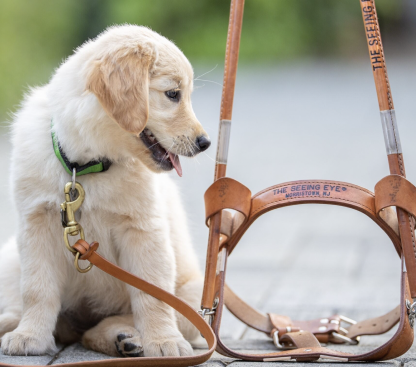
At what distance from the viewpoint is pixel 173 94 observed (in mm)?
2725

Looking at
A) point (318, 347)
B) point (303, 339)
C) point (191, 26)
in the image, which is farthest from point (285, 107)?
point (318, 347)

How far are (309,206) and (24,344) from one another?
5.16 meters

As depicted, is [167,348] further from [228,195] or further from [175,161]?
[175,161]

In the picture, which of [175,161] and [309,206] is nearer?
[175,161]

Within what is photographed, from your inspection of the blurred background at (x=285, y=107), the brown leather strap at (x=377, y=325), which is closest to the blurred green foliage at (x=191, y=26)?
the blurred background at (x=285, y=107)

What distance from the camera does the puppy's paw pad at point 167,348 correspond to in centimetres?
248

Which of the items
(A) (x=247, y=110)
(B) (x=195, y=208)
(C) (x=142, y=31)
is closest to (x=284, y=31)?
(A) (x=247, y=110)

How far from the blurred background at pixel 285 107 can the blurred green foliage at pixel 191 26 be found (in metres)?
0.04

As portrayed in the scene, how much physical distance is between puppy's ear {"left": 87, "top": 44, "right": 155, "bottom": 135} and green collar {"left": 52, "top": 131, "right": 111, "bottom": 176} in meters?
0.25

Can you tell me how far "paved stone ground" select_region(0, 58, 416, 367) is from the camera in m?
3.68

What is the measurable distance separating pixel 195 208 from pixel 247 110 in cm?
736

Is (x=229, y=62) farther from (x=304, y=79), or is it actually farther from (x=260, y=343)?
(x=304, y=79)

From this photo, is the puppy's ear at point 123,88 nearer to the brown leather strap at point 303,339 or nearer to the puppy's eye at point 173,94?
the puppy's eye at point 173,94

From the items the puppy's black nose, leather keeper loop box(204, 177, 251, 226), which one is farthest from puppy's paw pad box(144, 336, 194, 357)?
the puppy's black nose
